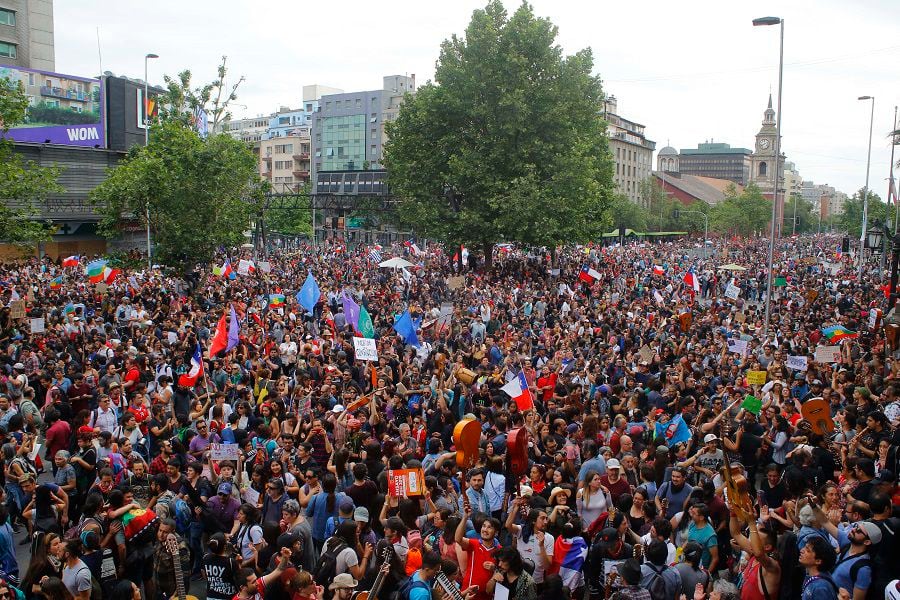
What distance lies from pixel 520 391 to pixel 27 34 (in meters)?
50.7

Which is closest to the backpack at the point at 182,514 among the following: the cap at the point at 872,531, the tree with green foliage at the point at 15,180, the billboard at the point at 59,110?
the cap at the point at 872,531

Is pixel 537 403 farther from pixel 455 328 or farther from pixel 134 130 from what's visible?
pixel 134 130

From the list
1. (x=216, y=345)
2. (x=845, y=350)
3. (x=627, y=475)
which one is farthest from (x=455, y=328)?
(x=627, y=475)

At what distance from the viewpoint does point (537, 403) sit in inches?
507

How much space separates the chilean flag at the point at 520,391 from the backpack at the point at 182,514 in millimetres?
4758

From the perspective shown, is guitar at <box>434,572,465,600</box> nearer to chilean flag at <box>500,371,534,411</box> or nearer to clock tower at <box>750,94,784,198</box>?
chilean flag at <box>500,371,534,411</box>

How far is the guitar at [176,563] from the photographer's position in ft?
21.5

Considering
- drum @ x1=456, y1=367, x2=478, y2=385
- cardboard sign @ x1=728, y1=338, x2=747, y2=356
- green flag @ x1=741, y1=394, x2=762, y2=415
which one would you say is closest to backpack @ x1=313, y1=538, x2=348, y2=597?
drum @ x1=456, y1=367, x2=478, y2=385

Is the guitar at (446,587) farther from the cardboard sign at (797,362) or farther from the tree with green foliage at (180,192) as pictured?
the tree with green foliage at (180,192)

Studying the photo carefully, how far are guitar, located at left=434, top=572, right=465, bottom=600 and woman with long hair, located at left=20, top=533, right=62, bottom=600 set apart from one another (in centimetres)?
313

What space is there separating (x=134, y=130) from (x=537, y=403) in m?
40.1

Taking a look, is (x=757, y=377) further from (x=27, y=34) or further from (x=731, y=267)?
(x=27, y=34)

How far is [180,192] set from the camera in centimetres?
2920

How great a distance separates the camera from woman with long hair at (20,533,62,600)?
6.46m
